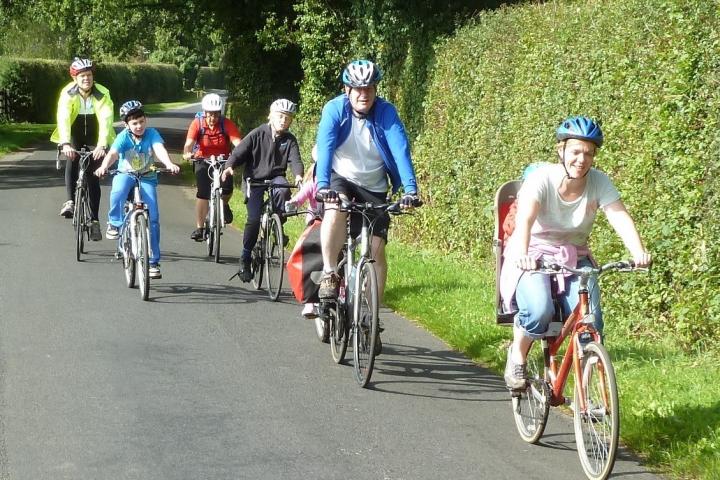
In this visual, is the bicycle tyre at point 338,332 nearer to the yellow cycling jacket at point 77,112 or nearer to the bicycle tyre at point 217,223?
the bicycle tyre at point 217,223

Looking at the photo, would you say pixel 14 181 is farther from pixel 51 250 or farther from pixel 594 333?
pixel 594 333

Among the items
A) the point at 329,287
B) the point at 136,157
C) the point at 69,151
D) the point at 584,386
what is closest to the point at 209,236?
the point at 69,151

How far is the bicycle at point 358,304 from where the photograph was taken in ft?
25.3

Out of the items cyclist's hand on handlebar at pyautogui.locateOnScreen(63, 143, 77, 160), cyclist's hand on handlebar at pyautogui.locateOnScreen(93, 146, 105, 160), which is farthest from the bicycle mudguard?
cyclist's hand on handlebar at pyautogui.locateOnScreen(63, 143, 77, 160)

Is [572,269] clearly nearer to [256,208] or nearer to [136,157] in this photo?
[256,208]

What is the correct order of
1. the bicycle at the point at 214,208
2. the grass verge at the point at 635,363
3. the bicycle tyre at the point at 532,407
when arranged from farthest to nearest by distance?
the bicycle at the point at 214,208, the bicycle tyre at the point at 532,407, the grass verge at the point at 635,363

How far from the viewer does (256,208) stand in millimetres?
11961

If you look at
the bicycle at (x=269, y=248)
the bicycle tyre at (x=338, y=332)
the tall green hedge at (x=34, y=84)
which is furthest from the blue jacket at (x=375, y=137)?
the tall green hedge at (x=34, y=84)

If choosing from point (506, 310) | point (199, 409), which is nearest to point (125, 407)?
point (199, 409)

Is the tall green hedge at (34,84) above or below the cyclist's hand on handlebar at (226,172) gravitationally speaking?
above

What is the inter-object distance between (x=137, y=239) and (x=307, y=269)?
2684 mm

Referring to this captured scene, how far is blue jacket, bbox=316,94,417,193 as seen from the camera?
8.16m

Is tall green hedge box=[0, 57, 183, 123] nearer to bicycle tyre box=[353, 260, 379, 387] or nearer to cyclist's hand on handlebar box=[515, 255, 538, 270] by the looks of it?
bicycle tyre box=[353, 260, 379, 387]

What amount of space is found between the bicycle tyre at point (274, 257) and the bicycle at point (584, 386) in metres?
5.02
